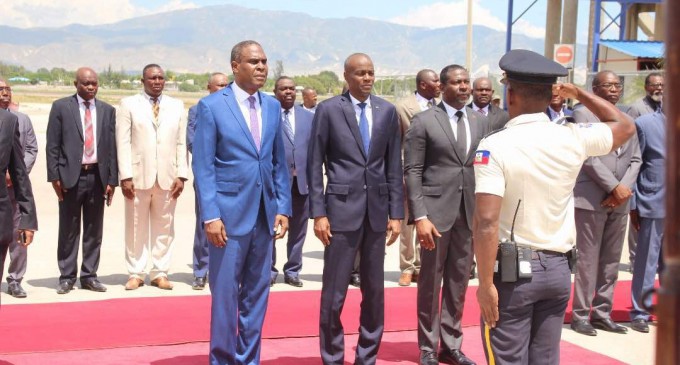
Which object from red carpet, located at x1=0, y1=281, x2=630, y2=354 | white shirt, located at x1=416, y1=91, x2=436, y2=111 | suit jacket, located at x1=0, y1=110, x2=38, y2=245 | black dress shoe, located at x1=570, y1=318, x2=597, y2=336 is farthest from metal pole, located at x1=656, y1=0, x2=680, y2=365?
white shirt, located at x1=416, y1=91, x2=436, y2=111

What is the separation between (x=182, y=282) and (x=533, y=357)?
5.50 m

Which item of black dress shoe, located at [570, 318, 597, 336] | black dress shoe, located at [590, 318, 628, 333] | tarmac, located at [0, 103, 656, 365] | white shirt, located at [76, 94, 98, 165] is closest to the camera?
tarmac, located at [0, 103, 656, 365]

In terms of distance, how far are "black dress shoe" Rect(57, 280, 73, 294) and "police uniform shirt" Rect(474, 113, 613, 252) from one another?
5274 millimetres

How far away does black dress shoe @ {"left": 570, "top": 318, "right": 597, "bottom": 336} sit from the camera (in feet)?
22.8

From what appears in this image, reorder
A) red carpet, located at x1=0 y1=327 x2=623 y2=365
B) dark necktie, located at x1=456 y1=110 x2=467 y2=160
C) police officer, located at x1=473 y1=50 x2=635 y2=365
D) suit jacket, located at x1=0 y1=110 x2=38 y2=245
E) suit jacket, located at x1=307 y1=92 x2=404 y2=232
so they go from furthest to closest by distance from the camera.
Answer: dark necktie, located at x1=456 y1=110 x2=467 y2=160, red carpet, located at x1=0 y1=327 x2=623 y2=365, suit jacket, located at x1=307 y1=92 x2=404 y2=232, suit jacket, located at x1=0 y1=110 x2=38 y2=245, police officer, located at x1=473 y1=50 x2=635 y2=365

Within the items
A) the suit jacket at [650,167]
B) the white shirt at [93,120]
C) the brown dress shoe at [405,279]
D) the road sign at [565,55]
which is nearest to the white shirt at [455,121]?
the suit jacket at [650,167]

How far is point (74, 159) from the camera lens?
7984 mm

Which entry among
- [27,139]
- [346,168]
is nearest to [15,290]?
[27,139]

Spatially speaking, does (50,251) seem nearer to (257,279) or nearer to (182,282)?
(182,282)

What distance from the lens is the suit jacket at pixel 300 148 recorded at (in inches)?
342

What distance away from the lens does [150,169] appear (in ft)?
27.1

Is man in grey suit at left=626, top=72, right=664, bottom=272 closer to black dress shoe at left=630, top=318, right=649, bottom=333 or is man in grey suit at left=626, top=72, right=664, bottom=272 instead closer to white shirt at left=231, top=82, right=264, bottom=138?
black dress shoe at left=630, top=318, right=649, bottom=333

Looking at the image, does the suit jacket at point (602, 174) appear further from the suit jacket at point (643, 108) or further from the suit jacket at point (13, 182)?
the suit jacket at point (13, 182)

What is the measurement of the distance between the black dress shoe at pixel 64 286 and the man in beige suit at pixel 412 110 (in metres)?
Answer: 3.03
